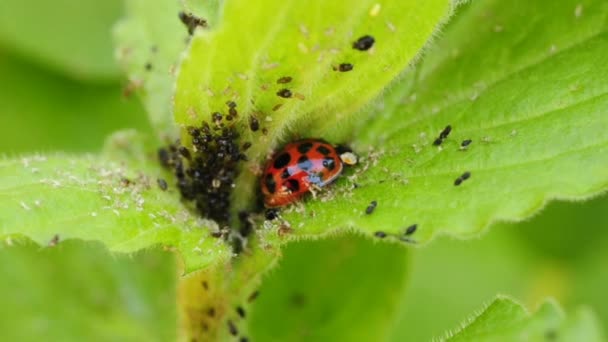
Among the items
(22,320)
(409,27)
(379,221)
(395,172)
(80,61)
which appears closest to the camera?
(409,27)

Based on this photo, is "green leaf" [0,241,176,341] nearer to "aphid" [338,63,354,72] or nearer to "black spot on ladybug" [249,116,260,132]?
"black spot on ladybug" [249,116,260,132]

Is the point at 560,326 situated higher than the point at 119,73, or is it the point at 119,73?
the point at 119,73

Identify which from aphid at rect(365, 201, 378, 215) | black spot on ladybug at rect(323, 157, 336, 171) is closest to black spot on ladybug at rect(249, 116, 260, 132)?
black spot on ladybug at rect(323, 157, 336, 171)

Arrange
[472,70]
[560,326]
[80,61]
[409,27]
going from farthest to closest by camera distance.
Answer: [80,61], [472,70], [409,27], [560,326]

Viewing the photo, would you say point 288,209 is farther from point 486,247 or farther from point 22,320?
point 486,247

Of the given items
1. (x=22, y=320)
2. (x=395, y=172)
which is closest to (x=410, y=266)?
(x=395, y=172)

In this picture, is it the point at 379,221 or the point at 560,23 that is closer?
the point at 379,221

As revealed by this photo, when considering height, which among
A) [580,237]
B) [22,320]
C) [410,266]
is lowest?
[410,266]

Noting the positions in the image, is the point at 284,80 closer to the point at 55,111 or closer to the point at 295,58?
the point at 295,58
